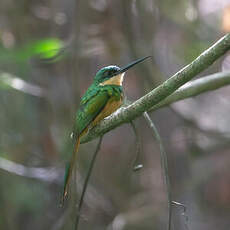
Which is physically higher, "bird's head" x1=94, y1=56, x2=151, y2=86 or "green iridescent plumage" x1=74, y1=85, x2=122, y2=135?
"bird's head" x1=94, y1=56, x2=151, y2=86

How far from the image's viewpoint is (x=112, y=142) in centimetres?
448

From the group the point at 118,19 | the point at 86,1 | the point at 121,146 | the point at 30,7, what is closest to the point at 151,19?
the point at 118,19

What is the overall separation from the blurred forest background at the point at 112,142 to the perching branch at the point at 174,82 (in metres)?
1.38

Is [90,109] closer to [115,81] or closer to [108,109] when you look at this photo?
[108,109]

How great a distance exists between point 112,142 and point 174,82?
301 cm

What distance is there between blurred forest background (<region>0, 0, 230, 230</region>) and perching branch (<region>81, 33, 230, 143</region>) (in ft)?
4.54

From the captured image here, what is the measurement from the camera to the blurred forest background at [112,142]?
3.44 m

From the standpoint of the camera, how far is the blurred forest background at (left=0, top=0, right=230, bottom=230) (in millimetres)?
3441

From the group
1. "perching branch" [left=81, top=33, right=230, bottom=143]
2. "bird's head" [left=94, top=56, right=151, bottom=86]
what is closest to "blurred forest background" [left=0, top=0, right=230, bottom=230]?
"bird's head" [left=94, top=56, right=151, bottom=86]

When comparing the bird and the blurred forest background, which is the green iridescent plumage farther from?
the blurred forest background

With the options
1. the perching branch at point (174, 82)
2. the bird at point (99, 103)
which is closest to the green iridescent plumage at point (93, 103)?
the bird at point (99, 103)

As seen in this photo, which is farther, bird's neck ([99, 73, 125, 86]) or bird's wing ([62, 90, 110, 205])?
bird's neck ([99, 73, 125, 86])

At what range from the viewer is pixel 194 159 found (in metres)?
3.87

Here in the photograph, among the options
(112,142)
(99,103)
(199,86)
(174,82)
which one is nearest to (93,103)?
(99,103)
